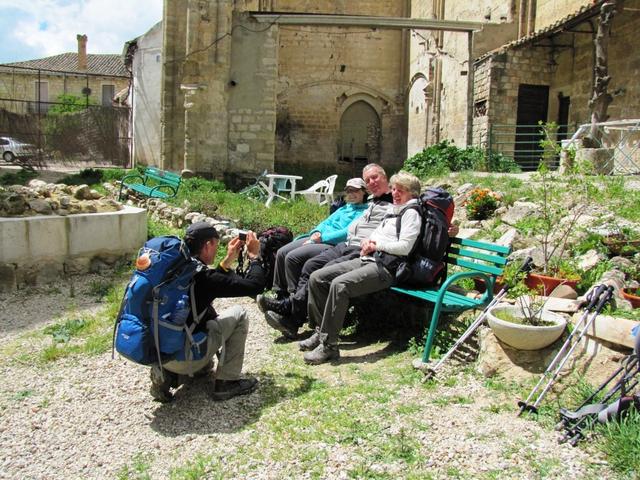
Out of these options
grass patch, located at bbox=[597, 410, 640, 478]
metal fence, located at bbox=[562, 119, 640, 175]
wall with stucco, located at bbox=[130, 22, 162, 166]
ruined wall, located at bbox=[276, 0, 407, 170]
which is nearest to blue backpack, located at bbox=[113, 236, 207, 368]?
grass patch, located at bbox=[597, 410, 640, 478]

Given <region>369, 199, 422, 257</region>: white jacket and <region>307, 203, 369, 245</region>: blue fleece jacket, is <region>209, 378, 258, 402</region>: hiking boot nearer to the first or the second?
<region>369, 199, 422, 257</region>: white jacket

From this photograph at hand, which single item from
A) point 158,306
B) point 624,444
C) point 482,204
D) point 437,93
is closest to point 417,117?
point 437,93

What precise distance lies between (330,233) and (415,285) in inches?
47.3

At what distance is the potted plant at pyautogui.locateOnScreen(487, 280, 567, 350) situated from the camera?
11.3 feet

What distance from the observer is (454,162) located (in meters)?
14.3

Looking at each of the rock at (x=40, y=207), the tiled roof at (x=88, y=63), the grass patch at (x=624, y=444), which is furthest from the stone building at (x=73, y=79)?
the grass patch at (x=624, y=444)

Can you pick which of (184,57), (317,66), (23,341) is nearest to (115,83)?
(317,66)

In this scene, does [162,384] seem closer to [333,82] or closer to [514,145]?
[514,145]

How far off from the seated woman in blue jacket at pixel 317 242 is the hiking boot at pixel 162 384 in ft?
5.21

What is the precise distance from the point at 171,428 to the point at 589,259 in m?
3.55

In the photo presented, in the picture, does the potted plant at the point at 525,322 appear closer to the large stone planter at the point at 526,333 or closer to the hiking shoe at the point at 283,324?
the large stone planter at the point at 526,333

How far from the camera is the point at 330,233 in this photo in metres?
5.29

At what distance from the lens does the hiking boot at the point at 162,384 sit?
3.62 meters

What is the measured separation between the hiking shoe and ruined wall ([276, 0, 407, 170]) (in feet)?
62.0
